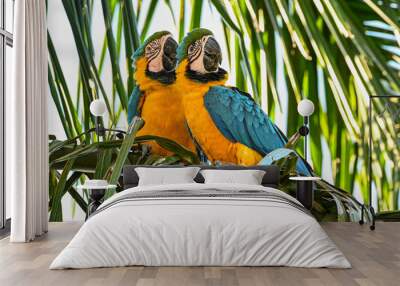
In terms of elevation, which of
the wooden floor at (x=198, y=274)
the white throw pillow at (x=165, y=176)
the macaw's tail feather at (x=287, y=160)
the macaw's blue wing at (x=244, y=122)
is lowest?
the wooden floor at (x=198, y=274)

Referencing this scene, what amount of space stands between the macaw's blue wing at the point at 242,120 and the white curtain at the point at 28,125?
181 centimetres

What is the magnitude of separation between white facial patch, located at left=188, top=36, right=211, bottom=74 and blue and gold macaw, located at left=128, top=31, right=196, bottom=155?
0.19 metres

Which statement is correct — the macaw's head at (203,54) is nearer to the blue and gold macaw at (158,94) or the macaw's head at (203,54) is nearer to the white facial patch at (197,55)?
the white facial patch at (197,55)

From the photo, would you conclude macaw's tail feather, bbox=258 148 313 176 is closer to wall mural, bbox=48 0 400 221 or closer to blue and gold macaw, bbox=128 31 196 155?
wall mural, bbox=48 0 400 221

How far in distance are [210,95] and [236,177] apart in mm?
1103

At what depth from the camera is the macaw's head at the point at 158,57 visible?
6.70 meters

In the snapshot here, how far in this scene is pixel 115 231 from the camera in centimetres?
413

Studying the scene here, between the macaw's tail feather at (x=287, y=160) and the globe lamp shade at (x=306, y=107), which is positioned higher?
the globe lamp shade at (x=306, y=107)

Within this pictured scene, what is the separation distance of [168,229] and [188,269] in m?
0.29

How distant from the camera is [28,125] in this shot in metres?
5.36

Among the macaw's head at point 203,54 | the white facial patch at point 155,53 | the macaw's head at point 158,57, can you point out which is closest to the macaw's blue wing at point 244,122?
the macaw's head at point 203,54

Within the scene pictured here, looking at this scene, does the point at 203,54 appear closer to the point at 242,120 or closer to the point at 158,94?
the point at 158,94

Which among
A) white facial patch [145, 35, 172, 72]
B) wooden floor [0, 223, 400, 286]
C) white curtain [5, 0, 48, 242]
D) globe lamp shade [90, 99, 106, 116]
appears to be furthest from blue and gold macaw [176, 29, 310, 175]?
wooden floor [0, 223, 400, 286]

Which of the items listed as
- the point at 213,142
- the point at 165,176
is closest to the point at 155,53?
the point at 213,142
